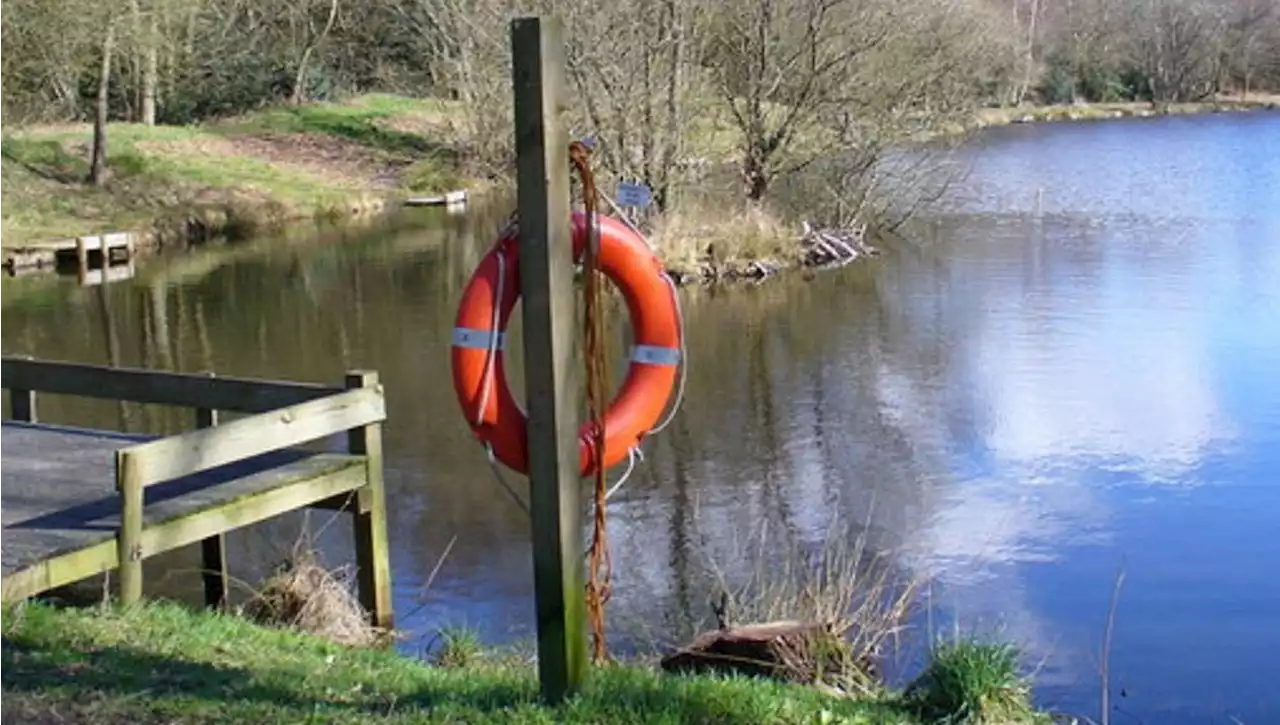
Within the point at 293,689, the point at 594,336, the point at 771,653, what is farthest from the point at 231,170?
the point at 293,689

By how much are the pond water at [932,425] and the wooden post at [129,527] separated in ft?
5.56

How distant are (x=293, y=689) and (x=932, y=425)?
7.86 m

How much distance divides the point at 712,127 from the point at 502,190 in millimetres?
9762

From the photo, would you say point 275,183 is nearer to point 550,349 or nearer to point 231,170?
point 231,170

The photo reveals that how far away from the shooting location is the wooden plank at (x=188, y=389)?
744 cm

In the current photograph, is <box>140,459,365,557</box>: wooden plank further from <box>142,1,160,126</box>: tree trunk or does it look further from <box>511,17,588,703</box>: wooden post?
<box>142,1,160,126</box>: tree trunk

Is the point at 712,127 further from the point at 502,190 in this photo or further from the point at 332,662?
the point at 332,662

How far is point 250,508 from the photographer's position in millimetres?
6891

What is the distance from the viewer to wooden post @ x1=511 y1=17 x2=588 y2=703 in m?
4.41

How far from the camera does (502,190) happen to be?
30.3 metres

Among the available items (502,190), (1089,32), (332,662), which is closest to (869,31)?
(502,190)

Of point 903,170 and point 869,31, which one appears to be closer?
point 869,31

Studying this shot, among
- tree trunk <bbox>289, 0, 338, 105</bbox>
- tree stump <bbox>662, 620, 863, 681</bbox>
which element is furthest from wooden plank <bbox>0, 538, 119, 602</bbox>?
tree trunk <bbox>289, 0, 338, 105</bbox>

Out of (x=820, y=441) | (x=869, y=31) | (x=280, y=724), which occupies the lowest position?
(x=820, y=441)
